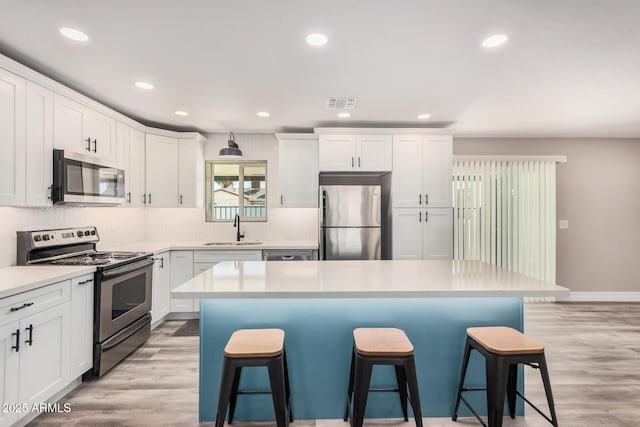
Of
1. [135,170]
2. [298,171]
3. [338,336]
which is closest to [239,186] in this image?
[298,171]

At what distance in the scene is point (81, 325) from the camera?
8.22ft

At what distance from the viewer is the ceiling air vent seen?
3.38 m

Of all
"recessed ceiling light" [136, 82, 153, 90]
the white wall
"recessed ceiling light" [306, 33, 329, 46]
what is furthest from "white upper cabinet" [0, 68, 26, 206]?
"recessed ceiling light" [306, 33, 329, 46]

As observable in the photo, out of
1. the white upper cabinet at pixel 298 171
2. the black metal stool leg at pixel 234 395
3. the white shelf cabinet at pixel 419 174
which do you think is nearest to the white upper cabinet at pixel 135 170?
the white upper cabinet at pixel 298 171

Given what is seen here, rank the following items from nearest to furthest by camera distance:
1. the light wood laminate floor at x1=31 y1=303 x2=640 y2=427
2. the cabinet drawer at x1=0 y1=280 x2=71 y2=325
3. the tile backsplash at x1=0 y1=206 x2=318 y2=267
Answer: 1. the cabinet drawer at x1=0 y1=280 x2=71 y2=325
2. the light wood laminate floor at x1=31 y1=303 x2=640 y2=427
3. the tile backsplash at x1=0 y1=206 x2=318 y2=267

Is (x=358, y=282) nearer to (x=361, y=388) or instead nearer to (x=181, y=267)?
(x=361, y=388)

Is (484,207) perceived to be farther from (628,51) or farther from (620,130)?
(628,51)

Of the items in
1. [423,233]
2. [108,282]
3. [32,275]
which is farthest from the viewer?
[423,233]

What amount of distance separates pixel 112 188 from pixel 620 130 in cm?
647

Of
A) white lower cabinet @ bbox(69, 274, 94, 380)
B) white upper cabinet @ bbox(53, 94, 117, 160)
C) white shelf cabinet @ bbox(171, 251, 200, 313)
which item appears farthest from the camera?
white shelf cabinet @ bbox(171, 251, 200, 313)

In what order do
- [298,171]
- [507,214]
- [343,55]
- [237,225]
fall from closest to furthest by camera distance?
[343,55]
[298,171]
[237,225]
[507,214]

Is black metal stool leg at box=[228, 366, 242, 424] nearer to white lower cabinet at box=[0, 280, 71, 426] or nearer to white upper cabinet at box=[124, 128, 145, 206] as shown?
white lower cabinet at box=[0, 280, 71, 426]

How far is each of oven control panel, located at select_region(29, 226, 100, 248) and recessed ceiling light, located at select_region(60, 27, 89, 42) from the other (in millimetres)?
1613

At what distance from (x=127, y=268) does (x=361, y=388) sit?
2.39m
